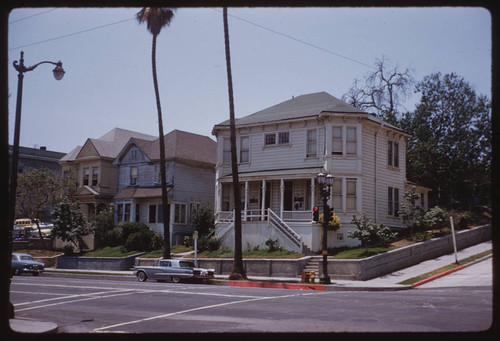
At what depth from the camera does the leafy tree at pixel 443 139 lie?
79.8ft

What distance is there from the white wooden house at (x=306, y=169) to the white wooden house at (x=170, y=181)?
19.6 feet

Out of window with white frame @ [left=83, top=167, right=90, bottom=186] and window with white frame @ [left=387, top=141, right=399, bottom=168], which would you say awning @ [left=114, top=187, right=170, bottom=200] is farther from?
window with white frame @ [left=387, top=141, right=399, bottom=168]

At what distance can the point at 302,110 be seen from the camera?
118 ft

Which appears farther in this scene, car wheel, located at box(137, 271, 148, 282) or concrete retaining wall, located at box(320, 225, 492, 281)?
car wheel, located at box(137, 271, 148, 282)

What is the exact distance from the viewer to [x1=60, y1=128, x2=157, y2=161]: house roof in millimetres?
47938

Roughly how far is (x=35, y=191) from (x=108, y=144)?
868cm

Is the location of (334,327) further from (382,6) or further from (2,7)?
(2,7)

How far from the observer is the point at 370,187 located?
33938 mm

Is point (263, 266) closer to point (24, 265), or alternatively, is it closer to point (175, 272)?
point (175, 272)

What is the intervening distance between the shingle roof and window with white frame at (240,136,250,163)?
3.81 ft

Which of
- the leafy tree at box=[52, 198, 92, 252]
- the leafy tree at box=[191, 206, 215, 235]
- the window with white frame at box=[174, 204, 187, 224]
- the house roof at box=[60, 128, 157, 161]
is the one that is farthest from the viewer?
the house roof at box=[60, 128, 157, 161]

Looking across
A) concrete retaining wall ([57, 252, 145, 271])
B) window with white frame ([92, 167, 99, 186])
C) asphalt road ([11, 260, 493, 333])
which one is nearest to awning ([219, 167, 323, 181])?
concrete retaining wall ([57, 252, 145, 271])

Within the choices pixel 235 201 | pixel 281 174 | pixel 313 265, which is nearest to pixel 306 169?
pixel 281 174
